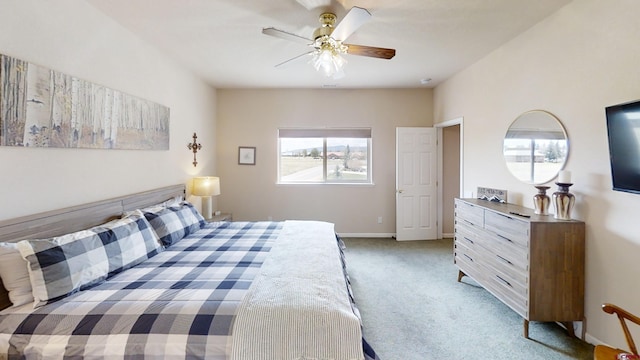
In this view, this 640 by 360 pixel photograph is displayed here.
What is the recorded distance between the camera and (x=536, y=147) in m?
2.57

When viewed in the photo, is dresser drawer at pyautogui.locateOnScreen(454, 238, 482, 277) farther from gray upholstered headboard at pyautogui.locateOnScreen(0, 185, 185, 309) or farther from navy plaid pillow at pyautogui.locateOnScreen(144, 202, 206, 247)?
gray upholstered headboard at pyautogui.locateOnScreen(0, 185, 185, 309)

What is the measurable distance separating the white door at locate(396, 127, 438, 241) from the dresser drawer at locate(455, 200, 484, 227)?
152 centimetres

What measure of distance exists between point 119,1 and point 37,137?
1.26 metres

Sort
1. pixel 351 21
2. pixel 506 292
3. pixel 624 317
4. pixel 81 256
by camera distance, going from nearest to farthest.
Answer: pixel 624 317 → pixel 81 256 → pixel 351 21 → pixel 506 292

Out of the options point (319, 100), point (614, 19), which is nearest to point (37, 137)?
point (319, 100)

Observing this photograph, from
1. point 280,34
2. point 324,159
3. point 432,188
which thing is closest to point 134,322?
point 280,34

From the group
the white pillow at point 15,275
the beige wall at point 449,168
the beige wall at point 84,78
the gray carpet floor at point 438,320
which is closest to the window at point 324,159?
the beige wall at point 449,168

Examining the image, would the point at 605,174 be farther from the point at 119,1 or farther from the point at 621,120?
the point at 119,1

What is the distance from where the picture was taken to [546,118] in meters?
2.45

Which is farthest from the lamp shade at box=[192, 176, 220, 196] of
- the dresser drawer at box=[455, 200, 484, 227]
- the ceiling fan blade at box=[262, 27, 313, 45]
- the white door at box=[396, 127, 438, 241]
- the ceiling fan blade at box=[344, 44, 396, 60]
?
the dresser drawer at box=[455, 200, 484, 227]

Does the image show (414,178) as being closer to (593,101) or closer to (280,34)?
(593,101)

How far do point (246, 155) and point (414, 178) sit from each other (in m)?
3.07

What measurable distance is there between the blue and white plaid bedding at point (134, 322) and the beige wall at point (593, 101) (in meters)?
1.94

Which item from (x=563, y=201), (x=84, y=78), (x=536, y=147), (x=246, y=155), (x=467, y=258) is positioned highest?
(x=84, y=78)
